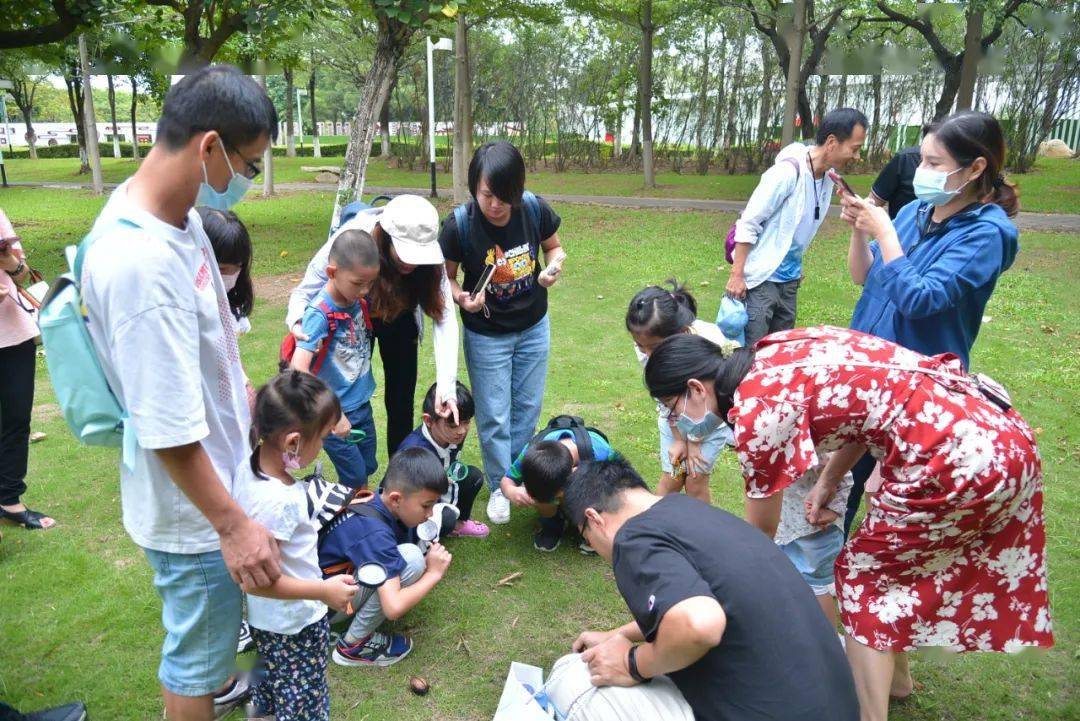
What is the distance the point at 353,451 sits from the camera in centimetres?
332

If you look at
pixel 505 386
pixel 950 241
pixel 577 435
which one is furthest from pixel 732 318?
pixel 950 241

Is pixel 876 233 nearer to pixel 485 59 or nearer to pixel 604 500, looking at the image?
pixel 604 500

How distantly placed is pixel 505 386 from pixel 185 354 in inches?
82.7

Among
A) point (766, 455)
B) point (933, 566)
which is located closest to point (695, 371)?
point (766, 455)

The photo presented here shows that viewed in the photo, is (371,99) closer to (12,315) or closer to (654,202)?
(12,315)

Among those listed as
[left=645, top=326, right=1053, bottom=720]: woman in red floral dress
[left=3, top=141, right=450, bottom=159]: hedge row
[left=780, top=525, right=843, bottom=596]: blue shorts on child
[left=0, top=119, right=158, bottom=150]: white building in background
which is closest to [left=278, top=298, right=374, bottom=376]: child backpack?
[left=645, top=326, right=1053, bottom=720]: woman in red floral dress

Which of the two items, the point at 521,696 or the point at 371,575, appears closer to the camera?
the point at 521,696

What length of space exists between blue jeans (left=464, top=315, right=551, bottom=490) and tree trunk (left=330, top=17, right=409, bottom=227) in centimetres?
433

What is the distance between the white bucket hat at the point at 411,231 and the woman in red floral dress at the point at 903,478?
4.04ft

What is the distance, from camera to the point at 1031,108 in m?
20.0

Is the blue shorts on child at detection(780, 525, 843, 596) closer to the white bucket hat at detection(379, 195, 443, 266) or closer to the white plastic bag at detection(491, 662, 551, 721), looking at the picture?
the white plastic bag at detection(491, 662, 551, 721)

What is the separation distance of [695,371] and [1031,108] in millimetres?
22525

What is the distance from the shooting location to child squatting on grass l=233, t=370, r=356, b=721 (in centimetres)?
204

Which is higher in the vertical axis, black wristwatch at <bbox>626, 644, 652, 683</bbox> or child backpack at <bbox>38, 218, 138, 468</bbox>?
child backpack at <bbox>38, 218, 138, 468</bbox>
